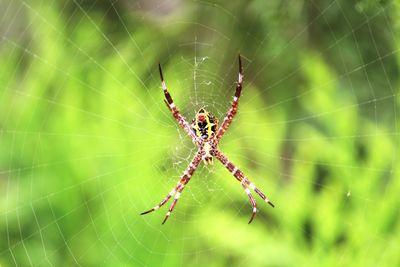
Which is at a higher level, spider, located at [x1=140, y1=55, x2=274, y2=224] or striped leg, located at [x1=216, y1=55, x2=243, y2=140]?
striped leg, located at [x1=216, y1=55, x2=243, y2=140]

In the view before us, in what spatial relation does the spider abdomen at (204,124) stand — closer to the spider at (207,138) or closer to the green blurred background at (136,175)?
the spider at (207,138)

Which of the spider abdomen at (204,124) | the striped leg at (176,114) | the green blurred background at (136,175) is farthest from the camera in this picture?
the spider abdomen at (204,124)

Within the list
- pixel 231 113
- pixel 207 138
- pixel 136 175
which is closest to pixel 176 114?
pixel 231 113

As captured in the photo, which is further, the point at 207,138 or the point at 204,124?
the point at 207,138

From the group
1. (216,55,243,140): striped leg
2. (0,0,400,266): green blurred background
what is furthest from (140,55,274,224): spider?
(0,0,400,266): green blurred background

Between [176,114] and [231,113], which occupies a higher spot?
[231,113]

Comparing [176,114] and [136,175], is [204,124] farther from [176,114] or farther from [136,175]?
[136,175]

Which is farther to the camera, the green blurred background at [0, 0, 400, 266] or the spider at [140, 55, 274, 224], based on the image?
the spider at [140, 55, 274, 224]

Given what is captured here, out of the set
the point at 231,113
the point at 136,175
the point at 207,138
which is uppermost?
the point at 231,113

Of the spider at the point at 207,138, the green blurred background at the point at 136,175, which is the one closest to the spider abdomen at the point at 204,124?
the spider at the point at 207,138

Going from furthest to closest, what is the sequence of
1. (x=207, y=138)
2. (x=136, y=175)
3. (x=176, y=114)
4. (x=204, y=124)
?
1. (x=207, y=138)
2. (x=204, y=124)
3. (x=176, y=114)
4. (x=136, y=175)

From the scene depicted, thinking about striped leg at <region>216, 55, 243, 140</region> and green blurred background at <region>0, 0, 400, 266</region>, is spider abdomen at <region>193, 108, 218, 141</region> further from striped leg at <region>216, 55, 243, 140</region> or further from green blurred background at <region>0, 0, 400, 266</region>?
green blurred background at <region>0, 0, 400, 266</region>

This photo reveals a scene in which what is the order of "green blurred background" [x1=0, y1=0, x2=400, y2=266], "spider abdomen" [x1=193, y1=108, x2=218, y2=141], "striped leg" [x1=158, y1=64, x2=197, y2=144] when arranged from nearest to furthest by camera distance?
"green blurred background" [x1=0, y1=0, x2=400, y2=266] → "striped leg" [x1=158, y1=64, x2=197, y2=144] → "spider abdomen" [x1=193, y1=108, x2=218, y2=141]

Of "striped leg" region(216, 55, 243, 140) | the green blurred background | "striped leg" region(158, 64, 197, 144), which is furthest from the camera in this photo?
"striped leg" region(216, 55, 243, 140)
